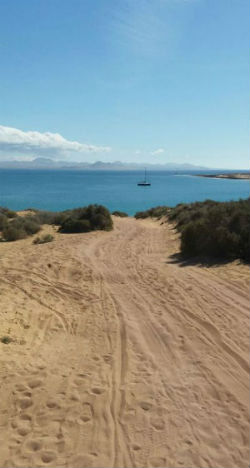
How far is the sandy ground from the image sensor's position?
11.0ft

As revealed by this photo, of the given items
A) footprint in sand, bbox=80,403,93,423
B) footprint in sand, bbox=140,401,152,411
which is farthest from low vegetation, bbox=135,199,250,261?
footprint in sand, bbox=80,403,93,423

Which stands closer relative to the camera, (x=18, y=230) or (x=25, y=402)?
(x=25, y=402)

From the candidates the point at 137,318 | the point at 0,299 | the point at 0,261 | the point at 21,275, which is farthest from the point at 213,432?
the point at 0,261

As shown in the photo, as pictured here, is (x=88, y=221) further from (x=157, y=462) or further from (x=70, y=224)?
(x=157, y=462)

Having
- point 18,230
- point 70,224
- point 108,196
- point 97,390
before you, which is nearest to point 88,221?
point 70,224

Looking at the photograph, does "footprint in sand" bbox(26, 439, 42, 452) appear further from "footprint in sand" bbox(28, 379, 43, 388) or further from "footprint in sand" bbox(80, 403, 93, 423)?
"footprint in sand" bbox(28, 379, 43, 388)

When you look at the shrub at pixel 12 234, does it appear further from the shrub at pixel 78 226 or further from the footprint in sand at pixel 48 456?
the footprint in sand at pixel 48 456

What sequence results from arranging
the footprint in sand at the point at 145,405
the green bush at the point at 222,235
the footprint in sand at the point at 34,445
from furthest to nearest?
the green bush at the point at 222,235
the footprint in sand at the point at 145,405
the footprint in sand at the point at 34,445

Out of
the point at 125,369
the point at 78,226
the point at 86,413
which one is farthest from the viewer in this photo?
the point at 78,226

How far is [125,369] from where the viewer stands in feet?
15.6

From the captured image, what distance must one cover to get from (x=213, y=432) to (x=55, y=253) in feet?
31.1

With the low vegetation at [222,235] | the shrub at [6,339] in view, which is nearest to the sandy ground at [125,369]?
the shrub at [6,339]

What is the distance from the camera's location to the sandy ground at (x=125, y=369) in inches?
132

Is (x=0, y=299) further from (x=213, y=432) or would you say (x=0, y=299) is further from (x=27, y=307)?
(x=213, y=432)
